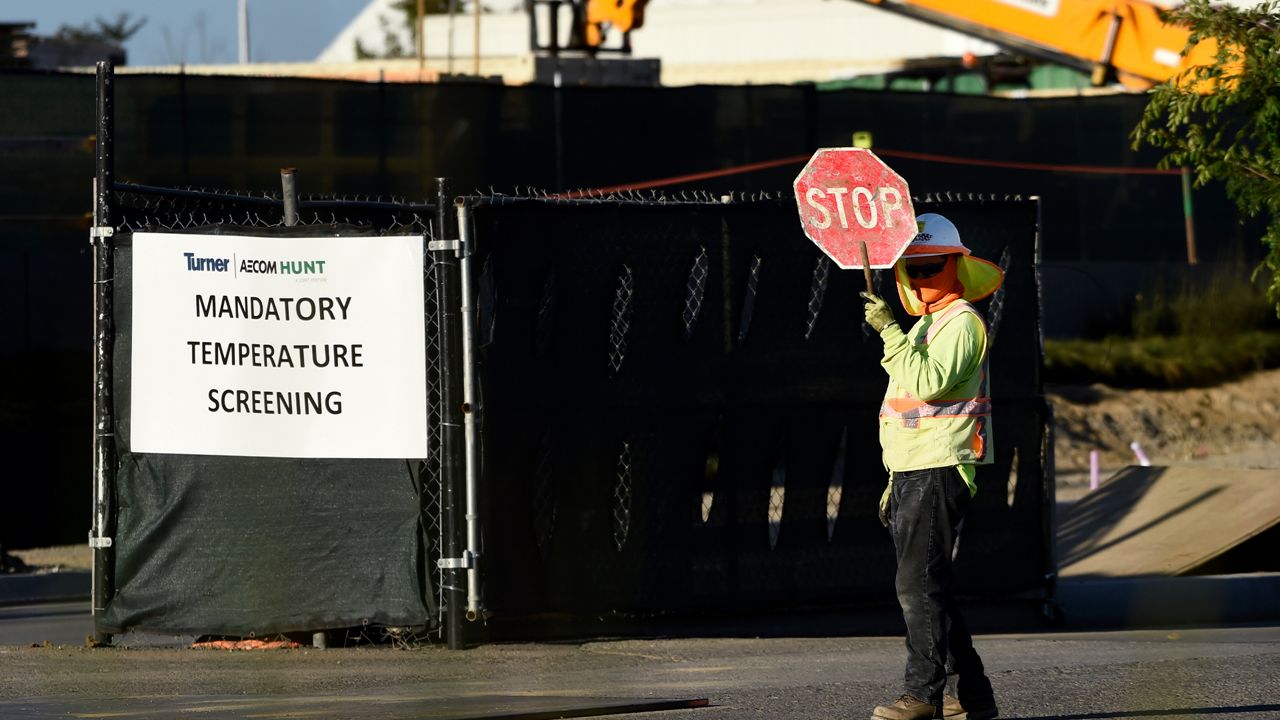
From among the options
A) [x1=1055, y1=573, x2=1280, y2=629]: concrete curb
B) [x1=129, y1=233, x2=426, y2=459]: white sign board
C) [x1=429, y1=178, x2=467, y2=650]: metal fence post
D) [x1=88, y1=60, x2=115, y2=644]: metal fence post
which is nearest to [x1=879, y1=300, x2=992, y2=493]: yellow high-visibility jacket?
[x1=429, y1=178, x2=467, y2=650]: metal fence post

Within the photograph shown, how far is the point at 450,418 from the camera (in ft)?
29.9

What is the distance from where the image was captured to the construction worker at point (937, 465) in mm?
6918

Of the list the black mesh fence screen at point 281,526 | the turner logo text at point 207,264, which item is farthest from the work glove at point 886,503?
the turner logo text at point 207,264

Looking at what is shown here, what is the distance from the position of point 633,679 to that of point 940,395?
228 cm

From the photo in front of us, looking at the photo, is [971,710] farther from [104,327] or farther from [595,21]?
[595,21]

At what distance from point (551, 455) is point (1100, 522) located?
5378mm

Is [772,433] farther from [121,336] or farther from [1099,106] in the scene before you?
[1099,106]

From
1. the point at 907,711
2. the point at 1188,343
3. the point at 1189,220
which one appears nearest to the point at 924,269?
the point at 907,711

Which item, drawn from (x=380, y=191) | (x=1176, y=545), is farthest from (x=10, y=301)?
(x=1176, y=545)

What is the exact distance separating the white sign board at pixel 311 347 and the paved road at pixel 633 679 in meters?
1.06

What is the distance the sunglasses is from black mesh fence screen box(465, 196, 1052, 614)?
248cm

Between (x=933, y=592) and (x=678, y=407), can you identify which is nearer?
(x=933, y=592)

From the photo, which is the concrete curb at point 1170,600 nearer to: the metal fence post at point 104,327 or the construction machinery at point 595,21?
the metal fence post at point 104,327

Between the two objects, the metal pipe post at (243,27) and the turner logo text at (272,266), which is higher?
the metal pipe post at (243,27)
